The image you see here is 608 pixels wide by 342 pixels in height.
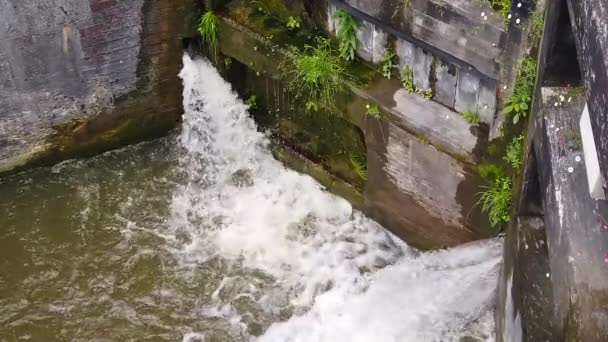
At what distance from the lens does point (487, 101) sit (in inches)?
216

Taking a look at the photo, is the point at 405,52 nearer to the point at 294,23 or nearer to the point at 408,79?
the point at 408,79

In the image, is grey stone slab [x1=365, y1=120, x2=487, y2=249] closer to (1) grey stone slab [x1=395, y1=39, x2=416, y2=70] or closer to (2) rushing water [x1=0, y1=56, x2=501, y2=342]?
(2) rushing water [x1=0, y1=56, x2=501, y2=342]

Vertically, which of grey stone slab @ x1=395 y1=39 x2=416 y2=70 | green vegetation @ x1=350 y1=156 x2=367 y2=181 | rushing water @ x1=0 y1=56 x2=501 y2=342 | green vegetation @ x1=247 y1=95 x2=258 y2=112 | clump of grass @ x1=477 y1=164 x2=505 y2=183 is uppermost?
grey stone slab @ x1=395 y1=39 x2=416 y2=70

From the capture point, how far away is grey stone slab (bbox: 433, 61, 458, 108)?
18.5ft

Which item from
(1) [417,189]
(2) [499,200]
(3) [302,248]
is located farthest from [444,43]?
(3) [302,248]

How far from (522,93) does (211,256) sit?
9.68 ft

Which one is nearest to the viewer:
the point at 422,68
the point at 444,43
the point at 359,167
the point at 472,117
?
the point at 444,43

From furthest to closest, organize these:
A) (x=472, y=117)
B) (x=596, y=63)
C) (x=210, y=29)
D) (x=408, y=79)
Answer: (x=210, y=29) < (x=408, y=79) < (x=472, y=117) < (x=596, y=63)

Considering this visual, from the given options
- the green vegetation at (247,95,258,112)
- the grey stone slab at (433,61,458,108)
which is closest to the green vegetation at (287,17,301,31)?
the green vegetation at (247,95,258,112)

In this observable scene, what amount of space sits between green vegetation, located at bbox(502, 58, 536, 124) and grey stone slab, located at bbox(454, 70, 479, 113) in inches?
16.8

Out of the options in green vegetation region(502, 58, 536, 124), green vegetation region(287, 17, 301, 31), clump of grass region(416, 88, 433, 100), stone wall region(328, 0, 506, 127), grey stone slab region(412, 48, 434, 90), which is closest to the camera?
green vegetation region(502, 58, 536, 124)

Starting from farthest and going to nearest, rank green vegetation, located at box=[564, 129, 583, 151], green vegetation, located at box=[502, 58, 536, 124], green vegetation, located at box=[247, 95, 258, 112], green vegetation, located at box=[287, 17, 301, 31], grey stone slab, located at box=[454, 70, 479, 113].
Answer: green vegetation, located at box=[247, 95, 258, 112] → green vegetation, located at box=[287, 17, 301, 31] → grey stone slab, located at box=[454, 70, 479, 113] → green vegetation, located at box=[502, 58, 536, 124] → green vegetation, located at box=[564, 129, 583, 151]

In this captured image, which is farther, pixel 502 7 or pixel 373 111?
pixel 373 111

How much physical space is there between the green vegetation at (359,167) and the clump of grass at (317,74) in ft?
1.78
